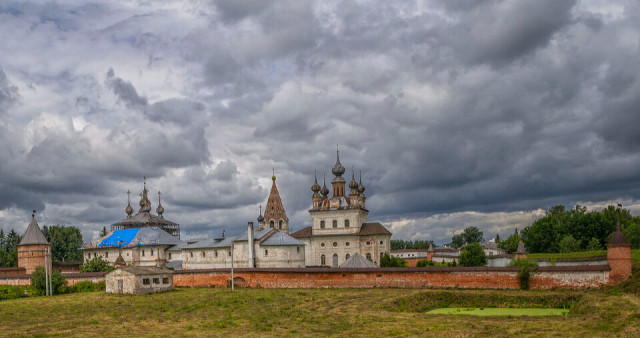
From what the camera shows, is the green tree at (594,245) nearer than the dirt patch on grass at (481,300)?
No

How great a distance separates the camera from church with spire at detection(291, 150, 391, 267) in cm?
5772

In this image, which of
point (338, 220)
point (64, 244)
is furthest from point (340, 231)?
point (64, 244)

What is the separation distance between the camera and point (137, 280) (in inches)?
1326

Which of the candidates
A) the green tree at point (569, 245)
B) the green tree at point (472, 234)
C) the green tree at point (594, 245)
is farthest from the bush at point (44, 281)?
the green tree at point (472, 234)

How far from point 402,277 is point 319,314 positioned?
983cm

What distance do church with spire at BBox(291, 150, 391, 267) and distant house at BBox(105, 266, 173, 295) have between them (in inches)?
980

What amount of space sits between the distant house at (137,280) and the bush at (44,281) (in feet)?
16.3

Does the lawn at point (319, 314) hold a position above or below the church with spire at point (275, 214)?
below

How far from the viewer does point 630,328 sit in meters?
16.6

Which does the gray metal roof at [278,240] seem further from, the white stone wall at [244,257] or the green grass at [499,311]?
the green grass at [499,311]

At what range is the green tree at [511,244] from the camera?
273ft

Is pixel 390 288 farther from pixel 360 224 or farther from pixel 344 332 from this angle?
pixel 360 224

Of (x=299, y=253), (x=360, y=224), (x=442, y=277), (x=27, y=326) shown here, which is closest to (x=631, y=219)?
(x=360, y=224)

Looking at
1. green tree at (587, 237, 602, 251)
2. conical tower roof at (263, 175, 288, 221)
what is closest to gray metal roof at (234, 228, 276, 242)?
conical tower roof at (263, 175, 288, 221)
